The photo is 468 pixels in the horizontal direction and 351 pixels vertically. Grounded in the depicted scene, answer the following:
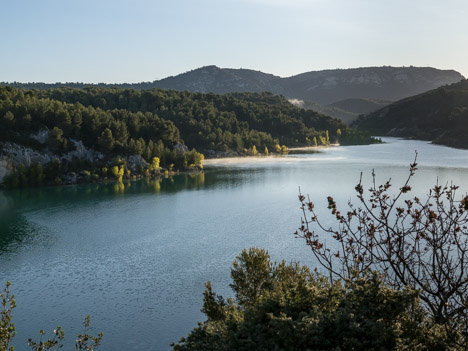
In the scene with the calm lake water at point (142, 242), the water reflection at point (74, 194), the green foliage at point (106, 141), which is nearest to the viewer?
the calm lake water at point (142, 242)

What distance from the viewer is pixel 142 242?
46.8 meters

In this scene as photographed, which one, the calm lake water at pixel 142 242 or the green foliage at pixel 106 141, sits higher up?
the green foliage at pixel 106 141

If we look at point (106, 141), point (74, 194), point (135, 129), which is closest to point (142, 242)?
point (74, 194)

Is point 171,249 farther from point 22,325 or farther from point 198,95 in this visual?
point 198,95

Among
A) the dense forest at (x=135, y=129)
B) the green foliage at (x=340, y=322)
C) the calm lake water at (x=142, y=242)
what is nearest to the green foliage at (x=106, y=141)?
the dense forest at (x=135, y=129)

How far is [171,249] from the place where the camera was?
4353 cm

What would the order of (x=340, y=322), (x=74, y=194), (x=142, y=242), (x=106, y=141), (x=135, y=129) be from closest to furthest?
(x=340, y=322) < (x=142, y=242) < (x=74, y=194) < (x=106, y=141) < (x=135, y=129)

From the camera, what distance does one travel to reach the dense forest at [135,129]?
9012 centimetres

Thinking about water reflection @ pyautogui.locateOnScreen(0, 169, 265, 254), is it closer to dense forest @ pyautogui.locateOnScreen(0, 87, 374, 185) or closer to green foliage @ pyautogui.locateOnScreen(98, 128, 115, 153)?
dense forest @ pyautogui.locateOnScreen(0, 87, 374, 185)

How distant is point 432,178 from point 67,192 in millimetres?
62692

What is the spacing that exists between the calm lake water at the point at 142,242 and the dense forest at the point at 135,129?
914cm

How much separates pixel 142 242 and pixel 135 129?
6662cm

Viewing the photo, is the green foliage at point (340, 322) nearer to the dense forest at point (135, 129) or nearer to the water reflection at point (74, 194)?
the water reflection at point (74, 194)

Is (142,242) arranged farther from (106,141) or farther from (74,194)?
(106,141)
